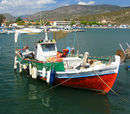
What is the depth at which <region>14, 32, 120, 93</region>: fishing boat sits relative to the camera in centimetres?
1678

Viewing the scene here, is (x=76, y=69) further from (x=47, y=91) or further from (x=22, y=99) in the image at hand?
(x=22, y=99)

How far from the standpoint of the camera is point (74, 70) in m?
17.5

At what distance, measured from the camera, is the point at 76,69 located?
17.5 metres

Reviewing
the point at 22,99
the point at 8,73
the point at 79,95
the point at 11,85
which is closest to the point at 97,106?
the point at 79,95

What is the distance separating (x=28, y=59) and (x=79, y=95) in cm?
945

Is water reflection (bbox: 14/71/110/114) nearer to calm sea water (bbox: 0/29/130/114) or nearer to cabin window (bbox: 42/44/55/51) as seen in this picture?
calm sea water (bbox: 0/29/130/114)

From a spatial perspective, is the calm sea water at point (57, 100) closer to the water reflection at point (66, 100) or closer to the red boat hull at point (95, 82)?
the water reflection at point (66, 100)

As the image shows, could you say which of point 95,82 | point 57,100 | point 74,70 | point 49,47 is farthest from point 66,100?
point 49,47

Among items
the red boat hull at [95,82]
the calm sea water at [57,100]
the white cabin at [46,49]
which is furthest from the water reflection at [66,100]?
the white cabin at [46,49]

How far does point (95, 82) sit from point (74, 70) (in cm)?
254

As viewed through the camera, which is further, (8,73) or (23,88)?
(8,73)

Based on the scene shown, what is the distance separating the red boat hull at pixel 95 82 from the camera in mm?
16969

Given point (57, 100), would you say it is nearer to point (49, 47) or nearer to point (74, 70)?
point (74, 70)

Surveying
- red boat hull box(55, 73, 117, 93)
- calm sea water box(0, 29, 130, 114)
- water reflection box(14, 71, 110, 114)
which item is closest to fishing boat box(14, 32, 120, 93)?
red boat hull box(55, 73, 117, 93)
